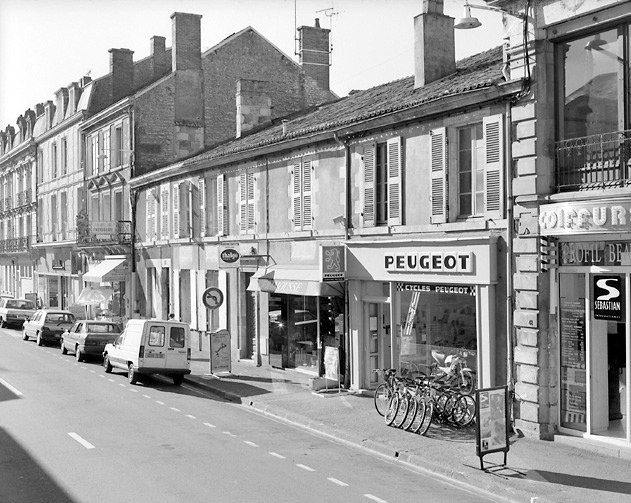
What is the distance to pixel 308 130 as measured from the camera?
2147cm

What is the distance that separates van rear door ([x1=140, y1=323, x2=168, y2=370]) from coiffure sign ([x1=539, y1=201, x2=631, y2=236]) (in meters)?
11.4

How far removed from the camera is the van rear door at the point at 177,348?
71.6 ft

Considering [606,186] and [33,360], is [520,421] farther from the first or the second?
[33,360]

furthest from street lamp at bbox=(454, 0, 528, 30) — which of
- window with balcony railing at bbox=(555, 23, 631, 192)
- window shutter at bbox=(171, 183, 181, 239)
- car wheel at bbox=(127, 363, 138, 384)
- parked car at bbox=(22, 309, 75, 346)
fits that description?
parked car at bbox=(22, 309, 75, 346)

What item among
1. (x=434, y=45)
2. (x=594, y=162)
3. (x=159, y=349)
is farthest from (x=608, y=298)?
(x=159, y=349)

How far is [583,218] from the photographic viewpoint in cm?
1318

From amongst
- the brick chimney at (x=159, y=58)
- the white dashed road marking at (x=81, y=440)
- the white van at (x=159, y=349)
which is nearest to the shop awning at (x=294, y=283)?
the white van at (x=159, y=349)

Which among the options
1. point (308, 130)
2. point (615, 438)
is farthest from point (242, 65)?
point (615, 438)

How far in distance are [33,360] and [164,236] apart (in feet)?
25.7

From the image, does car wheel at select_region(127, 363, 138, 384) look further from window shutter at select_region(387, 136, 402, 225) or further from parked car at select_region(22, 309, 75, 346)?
parked car at select_region(22, 309, 75, 346)

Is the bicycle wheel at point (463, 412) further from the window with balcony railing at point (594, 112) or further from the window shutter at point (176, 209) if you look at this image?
the window shutter at point (176, 209)

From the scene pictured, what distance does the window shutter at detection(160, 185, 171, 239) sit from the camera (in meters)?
32.7

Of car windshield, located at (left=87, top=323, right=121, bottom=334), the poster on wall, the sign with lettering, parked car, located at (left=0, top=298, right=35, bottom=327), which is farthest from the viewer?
parked car, located at (left=0, top=298, right=35, bottom=327)

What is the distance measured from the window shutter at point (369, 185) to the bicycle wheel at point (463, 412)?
5524 mm
